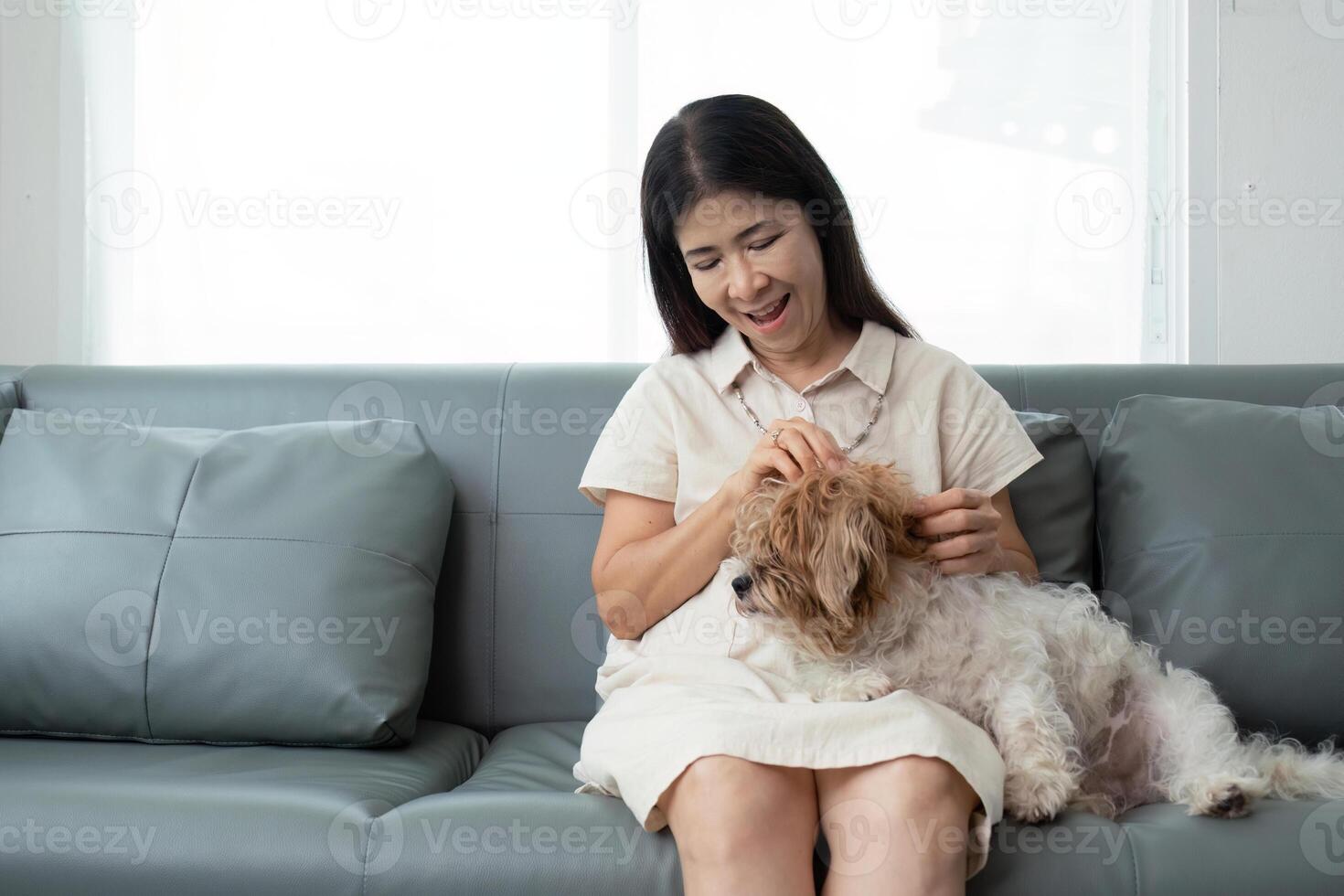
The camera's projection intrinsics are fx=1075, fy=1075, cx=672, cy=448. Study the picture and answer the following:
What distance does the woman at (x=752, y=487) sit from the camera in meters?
1.40

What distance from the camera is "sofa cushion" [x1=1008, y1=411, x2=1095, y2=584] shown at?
87.1 inches

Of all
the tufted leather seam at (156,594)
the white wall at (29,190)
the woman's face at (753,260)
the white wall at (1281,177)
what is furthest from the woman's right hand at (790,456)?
the white wall at (29,190)

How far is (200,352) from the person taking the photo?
3273 millimetres

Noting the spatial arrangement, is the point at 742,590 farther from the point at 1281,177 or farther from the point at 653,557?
the point at 1281,177

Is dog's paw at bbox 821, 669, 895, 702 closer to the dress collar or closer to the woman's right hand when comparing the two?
the woman's right hand

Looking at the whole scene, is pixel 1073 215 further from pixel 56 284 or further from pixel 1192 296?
pixel 56 284

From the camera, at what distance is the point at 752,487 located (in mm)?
1725

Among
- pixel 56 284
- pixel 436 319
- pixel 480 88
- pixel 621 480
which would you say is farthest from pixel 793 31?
pixel 56 284

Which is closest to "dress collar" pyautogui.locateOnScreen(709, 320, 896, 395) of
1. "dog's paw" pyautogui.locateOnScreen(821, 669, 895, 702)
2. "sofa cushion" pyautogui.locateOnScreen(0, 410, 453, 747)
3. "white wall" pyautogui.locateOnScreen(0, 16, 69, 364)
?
"dog's paw" pyautogui.locateOnScreen(821, 669, 895, 702)

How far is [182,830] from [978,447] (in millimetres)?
1451

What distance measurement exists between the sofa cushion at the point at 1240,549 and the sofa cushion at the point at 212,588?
4.71 feet

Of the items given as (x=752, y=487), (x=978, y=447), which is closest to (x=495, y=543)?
(x=752, y=487)

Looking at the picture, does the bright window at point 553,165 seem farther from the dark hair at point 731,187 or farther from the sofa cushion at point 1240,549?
the dark hair at point 731,187

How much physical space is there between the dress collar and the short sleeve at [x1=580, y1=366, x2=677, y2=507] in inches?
4.5
